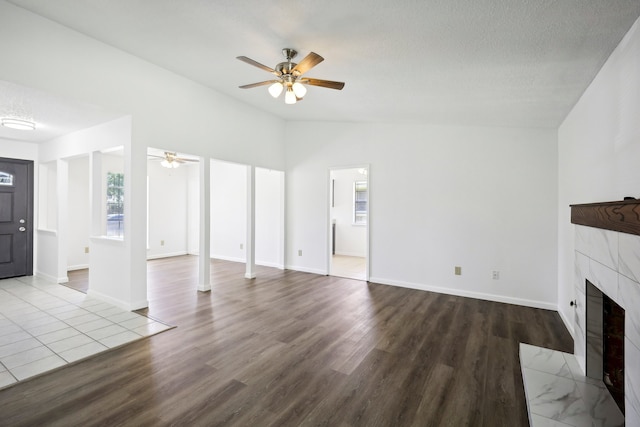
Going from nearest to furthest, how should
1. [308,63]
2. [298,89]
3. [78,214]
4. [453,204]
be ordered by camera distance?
[308,63], [298,89], [453,204], [78,214]

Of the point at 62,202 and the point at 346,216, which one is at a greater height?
the point at 62,202

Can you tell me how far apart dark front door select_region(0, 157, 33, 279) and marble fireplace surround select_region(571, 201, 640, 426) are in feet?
25.5

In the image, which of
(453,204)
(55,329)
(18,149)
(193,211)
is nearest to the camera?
(55,329)

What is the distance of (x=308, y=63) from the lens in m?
2.60

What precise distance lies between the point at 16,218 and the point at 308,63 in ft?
19.9

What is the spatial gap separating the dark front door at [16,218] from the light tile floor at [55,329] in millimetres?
1103

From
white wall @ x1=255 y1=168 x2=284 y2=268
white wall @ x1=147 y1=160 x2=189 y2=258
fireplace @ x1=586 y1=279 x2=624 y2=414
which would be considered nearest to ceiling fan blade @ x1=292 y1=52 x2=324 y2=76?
fireplace @ x1=586 y1=279 x2=624 y2=414

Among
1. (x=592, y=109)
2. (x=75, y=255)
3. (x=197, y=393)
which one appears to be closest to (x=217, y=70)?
(x=197, y=393)

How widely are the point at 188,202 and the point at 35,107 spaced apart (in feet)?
15.8

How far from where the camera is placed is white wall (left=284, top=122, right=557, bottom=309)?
394 centimetres

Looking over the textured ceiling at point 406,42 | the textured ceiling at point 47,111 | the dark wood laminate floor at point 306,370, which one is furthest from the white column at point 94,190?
the textured ceiling at point 406,42

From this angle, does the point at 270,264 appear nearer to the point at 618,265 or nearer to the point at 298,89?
the point at 298,89

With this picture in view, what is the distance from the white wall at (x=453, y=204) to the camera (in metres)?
3.94

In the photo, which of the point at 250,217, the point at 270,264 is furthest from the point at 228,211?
the point at 250,217
